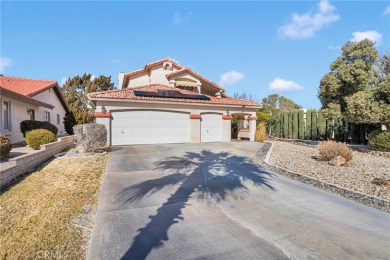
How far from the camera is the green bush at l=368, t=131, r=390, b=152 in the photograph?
41.9 feet

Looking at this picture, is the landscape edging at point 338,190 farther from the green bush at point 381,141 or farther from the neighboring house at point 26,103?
the neighboring house at point 26,103

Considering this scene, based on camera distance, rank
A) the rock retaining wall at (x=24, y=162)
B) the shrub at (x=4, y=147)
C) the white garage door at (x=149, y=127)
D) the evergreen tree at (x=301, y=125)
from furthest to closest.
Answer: the evergreen tree at (x=301, y=125) < the white garage door at (x=149, y=127) < the shrub at (x=4, y=147) < the rock retaining wall at (x=24, y=162)

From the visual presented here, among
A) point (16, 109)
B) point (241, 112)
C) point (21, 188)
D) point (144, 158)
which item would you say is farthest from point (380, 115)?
point (16, 109)

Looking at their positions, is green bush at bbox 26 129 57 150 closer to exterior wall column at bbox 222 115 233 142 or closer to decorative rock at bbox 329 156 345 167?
exterior wall column at bbox 222 115 233 142

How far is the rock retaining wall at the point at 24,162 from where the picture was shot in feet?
22.9

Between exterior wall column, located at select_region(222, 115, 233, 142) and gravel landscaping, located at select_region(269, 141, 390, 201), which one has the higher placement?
exterior wall column, located at select_region(222, 115, 233, 142)

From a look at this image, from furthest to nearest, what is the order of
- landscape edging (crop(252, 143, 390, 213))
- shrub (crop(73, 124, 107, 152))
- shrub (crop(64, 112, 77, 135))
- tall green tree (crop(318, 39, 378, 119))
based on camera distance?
shrub (crop(64, 112, 77, 135))
tall green tree (crop(318, 39, 378, 119))
shrub (crop(73, 124, 107, 152))
landscape edging (crop(252, 143, 390, 213))

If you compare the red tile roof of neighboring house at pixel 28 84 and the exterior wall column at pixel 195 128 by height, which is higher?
the red tile roof of neighboring house at pixel 28 84

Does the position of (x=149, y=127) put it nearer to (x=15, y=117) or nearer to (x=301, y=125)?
(x=15, y=117)

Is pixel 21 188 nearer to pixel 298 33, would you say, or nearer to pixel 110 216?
pixel 110 216

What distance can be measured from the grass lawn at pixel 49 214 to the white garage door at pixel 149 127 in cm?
721

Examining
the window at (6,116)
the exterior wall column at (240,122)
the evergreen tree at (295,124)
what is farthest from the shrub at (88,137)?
the evergreen tree at (295,124)

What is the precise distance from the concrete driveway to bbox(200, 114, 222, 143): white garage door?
10.4 meters

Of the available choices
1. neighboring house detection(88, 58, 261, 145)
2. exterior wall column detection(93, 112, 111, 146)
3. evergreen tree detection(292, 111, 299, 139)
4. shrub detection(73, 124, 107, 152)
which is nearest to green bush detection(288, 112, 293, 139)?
evergreen tree detection(292, 111, 299, 139)
